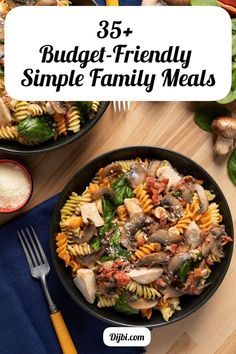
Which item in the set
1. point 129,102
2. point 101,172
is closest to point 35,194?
point 101,172

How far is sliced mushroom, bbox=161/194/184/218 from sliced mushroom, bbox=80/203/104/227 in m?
0.26

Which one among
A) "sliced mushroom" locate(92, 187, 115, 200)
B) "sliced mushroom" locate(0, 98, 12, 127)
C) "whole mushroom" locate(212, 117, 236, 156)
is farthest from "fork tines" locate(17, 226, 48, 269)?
"whole mushroom" locate(212, 117, 236, 156)

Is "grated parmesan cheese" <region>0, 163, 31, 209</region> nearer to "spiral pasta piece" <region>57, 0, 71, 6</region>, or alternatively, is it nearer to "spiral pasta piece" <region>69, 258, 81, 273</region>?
"spiral pasta piece" <region>69, 258, 81, 273</region>

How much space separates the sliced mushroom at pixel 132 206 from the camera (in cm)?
234

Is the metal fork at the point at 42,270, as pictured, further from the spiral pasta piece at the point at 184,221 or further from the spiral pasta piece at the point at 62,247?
the spiral pasta piece at the point at 184,221

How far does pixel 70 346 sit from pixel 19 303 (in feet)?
0.90

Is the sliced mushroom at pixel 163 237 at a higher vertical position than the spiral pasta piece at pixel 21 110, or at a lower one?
lower

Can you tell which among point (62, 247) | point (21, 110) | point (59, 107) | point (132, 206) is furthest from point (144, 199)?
point (21, 110)

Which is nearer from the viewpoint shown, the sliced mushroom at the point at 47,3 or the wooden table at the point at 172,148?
the sliced mushroom at the point at 47,3

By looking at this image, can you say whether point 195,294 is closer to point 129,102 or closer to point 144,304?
point 144,304

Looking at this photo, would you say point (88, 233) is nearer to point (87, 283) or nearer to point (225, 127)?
point (87, 283)

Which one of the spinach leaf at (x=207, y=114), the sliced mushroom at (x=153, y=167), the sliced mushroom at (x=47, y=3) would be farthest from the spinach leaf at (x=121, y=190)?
the sliced mushroom at (x=47, y=3)

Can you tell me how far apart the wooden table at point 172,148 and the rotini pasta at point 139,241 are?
0.59 ft

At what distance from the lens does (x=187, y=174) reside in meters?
2.47
